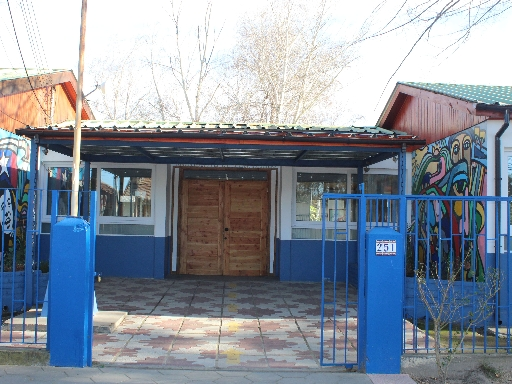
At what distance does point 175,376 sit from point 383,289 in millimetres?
2310

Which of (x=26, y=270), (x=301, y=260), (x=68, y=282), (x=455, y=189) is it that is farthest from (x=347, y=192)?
(x=68, y=282)

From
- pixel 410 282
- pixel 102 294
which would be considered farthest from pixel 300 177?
pixel 102 294

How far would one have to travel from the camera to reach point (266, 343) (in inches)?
259

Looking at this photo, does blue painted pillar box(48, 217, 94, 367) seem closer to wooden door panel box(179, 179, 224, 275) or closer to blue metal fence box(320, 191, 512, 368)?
blue metal fence box(320, 191, 512, 368)

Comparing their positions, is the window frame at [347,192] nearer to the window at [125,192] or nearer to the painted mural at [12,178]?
the window at [125,192]

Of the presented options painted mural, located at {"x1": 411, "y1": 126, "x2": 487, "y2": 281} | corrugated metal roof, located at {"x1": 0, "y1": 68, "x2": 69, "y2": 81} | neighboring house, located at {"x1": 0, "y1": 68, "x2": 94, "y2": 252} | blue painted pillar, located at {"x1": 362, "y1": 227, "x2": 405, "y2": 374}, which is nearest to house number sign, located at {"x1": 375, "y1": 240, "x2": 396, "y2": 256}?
blue painted pillar, located at {"x1": 362, "y1": 227, "x2": 405, "y2": 374}

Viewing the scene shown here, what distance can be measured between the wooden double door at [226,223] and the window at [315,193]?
0.95 metres

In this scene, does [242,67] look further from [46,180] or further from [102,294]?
[102,294]

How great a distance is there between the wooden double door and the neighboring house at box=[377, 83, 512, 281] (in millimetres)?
3584

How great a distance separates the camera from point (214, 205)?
12.5 metres

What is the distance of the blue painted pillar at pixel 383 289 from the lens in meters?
5.36

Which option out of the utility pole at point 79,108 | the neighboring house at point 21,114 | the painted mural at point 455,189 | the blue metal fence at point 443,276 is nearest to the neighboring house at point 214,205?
the neighboring house at point 21,114

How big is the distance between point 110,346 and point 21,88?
23.2 feet

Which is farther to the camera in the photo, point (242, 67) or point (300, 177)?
point (242, 67)
